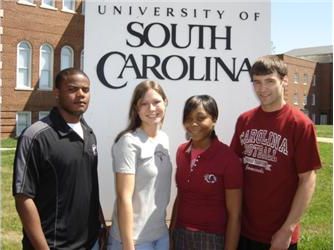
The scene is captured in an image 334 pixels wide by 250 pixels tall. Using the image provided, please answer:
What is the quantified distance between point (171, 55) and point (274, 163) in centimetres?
159

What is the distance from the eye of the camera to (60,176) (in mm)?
2518

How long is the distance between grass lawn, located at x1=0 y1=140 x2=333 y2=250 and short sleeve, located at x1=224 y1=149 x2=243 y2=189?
314 cm

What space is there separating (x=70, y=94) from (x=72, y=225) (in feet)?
2.49

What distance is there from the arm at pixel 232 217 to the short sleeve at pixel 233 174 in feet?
0.11

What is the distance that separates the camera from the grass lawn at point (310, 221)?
550 cm

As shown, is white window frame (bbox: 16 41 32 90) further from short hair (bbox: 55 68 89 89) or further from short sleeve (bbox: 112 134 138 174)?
short sleeve (bbox: 112 134 138 174)

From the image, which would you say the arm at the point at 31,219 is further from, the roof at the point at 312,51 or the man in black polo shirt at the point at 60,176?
the roof at the point at 312,51

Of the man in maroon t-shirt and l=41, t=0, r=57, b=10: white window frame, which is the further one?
l=41, t=0, r=57, b=10: white window frame

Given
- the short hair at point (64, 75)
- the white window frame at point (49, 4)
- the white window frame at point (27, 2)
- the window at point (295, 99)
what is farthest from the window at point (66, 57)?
the window at point (295, 99)

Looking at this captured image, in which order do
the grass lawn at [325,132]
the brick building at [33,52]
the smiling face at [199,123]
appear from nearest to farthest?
the smiling face at [199,123] → the brick building at [33,52] → the grass lawn at [325,132]

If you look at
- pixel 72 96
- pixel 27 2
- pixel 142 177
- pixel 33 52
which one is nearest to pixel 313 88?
pixel 33 52

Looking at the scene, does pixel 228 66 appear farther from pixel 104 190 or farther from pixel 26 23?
pixel 26 23

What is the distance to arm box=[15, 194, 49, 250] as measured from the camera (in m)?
2.43

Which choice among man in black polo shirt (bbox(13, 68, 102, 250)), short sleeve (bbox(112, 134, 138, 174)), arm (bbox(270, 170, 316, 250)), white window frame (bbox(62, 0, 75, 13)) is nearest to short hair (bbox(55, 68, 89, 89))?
man in black polo shirt (bbox(13, 68, 102, 250))
